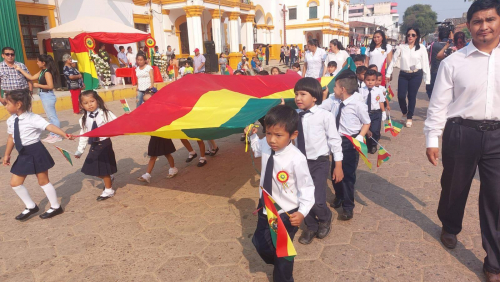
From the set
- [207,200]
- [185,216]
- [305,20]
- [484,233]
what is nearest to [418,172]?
[484,233]

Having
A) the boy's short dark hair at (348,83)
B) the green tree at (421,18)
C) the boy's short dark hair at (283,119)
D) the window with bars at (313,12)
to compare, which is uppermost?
the green tree at (421,18)

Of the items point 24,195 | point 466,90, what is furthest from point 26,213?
point 466,90

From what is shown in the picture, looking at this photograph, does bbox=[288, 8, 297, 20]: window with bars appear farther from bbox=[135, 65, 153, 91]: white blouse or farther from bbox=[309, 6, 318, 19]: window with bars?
bbox=[135, 65, 153, 91]: white blouse

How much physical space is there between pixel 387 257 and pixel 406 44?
5.31 m

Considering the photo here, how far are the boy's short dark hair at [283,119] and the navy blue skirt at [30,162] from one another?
2811mm

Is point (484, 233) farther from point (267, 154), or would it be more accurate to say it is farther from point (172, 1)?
point (172, 1)

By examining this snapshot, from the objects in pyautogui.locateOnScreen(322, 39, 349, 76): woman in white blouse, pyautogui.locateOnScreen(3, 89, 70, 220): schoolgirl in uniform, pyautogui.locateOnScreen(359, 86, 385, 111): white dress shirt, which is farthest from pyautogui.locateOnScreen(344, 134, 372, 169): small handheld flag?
pyautogui.locateOnScreen(322, 39, 349, 76): woman in white blouse

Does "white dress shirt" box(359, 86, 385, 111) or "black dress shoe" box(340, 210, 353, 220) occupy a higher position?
"white dress shirt" box(359, 86, 385, 111)

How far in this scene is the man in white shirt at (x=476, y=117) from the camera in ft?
7.72

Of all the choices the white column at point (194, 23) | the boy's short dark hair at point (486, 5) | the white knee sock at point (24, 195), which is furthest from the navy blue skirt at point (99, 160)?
the white column at point (194, 23)

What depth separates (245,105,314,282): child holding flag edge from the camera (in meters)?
2.16

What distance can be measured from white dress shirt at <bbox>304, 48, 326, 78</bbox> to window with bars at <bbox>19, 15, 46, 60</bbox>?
37.9ft

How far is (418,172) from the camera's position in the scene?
15.3ft

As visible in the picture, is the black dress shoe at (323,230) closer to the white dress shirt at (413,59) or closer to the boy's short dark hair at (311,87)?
the boy's short dark hair at (311,87)
